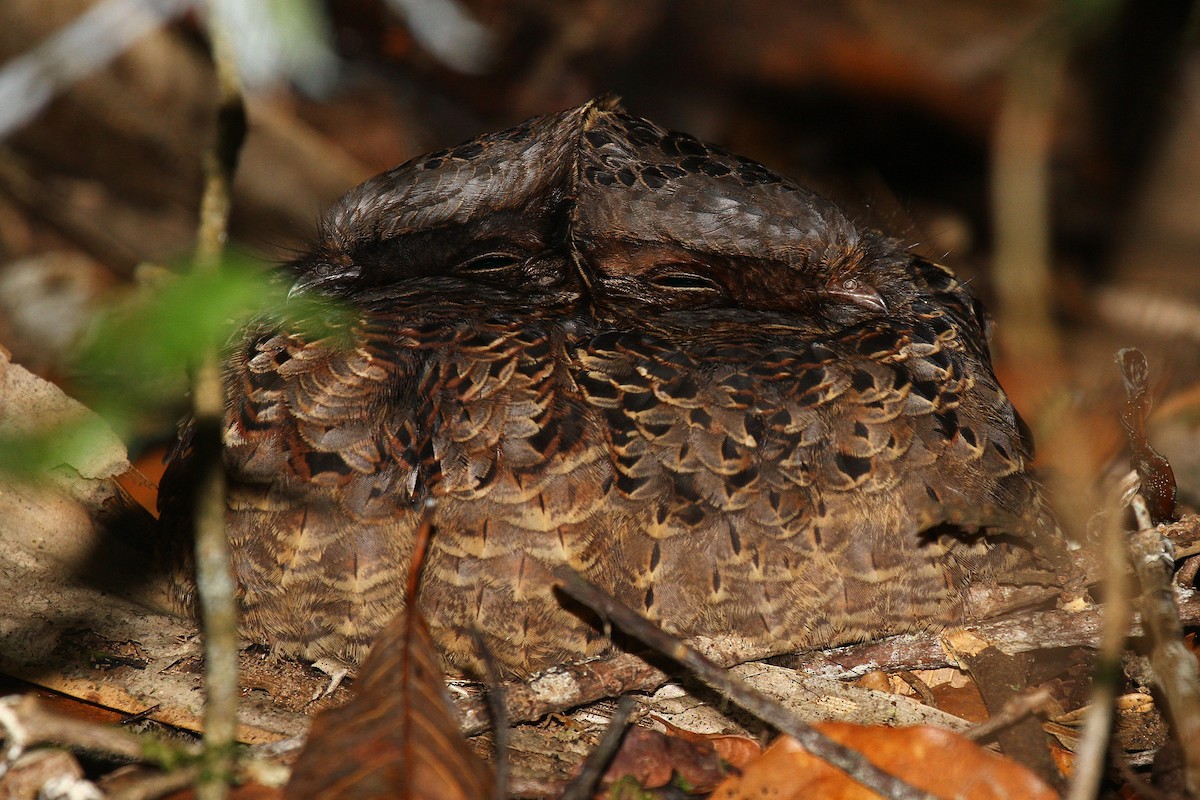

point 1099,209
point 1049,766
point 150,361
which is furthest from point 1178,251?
point 150,361

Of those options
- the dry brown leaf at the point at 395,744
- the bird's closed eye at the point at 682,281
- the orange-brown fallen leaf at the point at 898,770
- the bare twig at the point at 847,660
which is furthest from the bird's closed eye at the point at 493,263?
the orange-brown fallen leaf at the point at 898,770

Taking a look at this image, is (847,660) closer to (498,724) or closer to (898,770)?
(898,770)

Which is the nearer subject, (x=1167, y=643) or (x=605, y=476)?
(x=1167, y=643)

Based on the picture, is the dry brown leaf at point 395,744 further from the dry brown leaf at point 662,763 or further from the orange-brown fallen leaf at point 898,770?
the orange-brown fallen leaf at point 898,770

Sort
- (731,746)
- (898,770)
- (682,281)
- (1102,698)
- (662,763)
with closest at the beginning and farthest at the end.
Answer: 1. (1102,698)
2. (898,770)
3. (662,763)
4. (731,746)
5. (682,281)

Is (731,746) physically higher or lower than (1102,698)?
higher

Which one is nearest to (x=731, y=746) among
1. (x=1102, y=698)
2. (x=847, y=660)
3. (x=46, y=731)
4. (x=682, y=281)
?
(x=847, y=660)

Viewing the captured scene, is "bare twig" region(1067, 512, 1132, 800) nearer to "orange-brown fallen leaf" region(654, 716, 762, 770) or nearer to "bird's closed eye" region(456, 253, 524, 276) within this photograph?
"orange-brown fallen leaf" region(654, 716, 762, 770)
